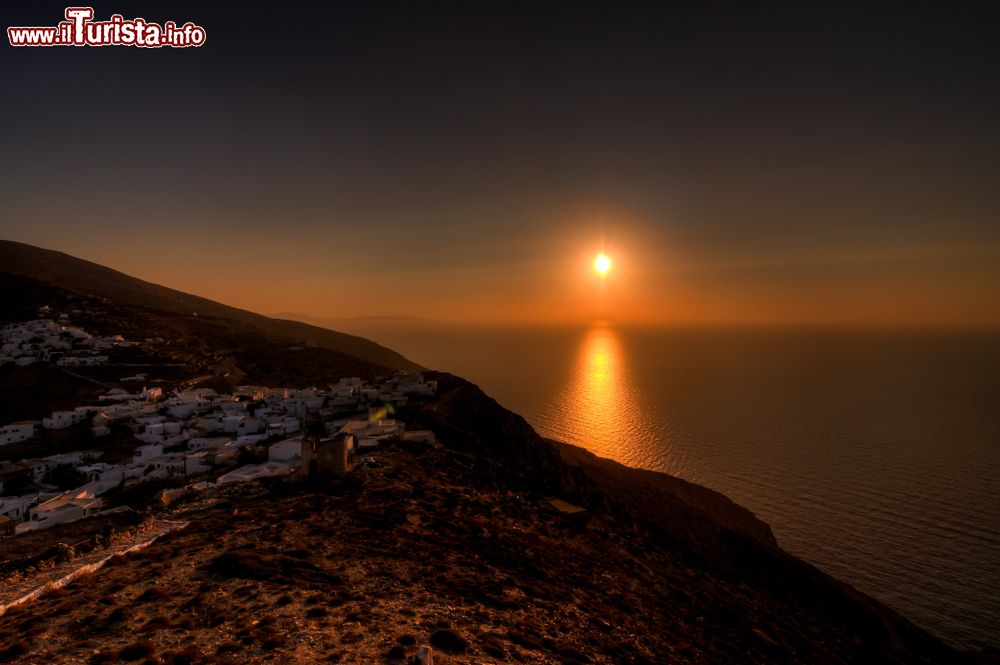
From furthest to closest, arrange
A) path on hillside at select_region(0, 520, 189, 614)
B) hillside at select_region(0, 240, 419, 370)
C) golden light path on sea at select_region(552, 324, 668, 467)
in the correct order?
hillside at select_region(0, 240, 419, 370)
golden light path on sea at select_region(552, 324, 668, 467)
path on hillside at select_region(0, 520, 189, 614)

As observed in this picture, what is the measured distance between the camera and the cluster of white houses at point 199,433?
80.1ft

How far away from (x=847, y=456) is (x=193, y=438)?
87027 millimetres

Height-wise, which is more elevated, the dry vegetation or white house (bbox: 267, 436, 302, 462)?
the dry vegetation

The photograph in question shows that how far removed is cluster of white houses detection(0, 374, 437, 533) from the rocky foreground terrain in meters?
5.75

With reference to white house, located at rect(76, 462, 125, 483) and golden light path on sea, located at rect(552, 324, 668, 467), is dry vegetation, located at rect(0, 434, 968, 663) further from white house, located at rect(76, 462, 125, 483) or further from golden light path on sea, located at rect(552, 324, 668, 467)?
golden light path on sea, located at rect(552, 324, 668, 467)

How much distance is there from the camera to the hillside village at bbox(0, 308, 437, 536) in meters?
23.4

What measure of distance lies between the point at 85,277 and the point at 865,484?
23019 centimetres

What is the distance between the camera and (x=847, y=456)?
70.5 m

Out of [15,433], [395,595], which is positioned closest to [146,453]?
[15,433]

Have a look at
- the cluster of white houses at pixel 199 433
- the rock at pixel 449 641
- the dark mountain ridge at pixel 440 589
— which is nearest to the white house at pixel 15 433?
the cluster of white houses at pixel 199 433

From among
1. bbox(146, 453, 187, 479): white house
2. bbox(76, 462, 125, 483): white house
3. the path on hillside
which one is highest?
the path on hillside

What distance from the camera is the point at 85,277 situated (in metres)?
165

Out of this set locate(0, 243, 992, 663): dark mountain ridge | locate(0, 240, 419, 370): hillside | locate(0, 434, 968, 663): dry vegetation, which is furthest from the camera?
locate(0, 240, 419, 370): hillside

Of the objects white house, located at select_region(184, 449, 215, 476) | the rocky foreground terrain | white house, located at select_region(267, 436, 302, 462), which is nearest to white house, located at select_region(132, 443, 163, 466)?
white house, located at select_region(184, 449, 215, 476)
